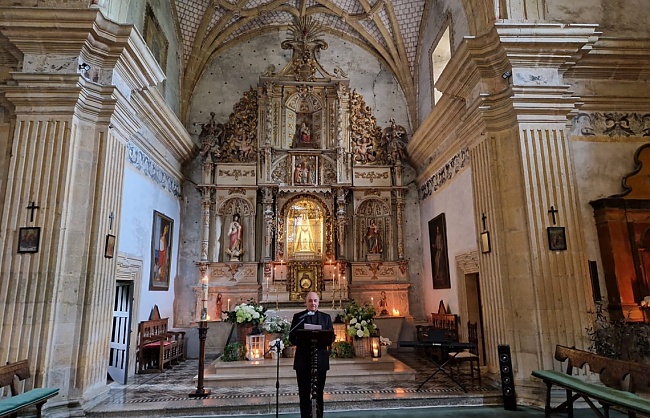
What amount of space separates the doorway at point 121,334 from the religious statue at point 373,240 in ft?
21.0

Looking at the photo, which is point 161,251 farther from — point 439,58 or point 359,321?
point 439,58

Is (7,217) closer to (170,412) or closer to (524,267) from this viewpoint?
(170,412)

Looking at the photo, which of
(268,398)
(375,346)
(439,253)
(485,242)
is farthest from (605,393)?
(439,253)

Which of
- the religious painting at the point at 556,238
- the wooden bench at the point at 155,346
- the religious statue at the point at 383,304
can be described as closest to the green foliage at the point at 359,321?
the religious statue at the point at 383,304

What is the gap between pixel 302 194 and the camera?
12539 mm

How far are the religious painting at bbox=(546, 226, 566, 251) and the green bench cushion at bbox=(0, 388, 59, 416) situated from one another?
7.20 meters

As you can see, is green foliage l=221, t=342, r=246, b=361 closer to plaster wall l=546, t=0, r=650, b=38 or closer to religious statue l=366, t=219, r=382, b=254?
religious statue l=366, t=219, r=382, b=254

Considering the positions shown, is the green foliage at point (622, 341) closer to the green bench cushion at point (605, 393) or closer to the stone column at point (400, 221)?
the green bench cushion at point (605, 393)

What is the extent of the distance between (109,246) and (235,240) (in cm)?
526

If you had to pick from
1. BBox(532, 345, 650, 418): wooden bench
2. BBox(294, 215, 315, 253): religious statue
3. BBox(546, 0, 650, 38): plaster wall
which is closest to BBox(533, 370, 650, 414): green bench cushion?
BBox(532, 345, 650, 418): wooden bench

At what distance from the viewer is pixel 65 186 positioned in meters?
6.46

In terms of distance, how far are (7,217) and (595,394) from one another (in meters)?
7.91

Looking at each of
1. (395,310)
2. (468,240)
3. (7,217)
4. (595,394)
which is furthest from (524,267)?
A: (7,217)

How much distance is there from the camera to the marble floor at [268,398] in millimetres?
5918
